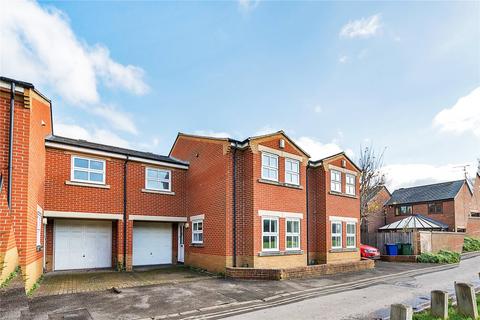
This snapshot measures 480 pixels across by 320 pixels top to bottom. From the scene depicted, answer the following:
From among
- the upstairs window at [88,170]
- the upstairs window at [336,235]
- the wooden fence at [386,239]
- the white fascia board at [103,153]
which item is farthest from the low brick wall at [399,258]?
the upstairs window at [88,170]

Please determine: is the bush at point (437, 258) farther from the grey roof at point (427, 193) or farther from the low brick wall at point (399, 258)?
the grey roof at point (427, 193)

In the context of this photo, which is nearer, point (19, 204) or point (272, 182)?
point (19, 204)

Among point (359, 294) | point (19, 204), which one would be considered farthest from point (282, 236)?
point (19, 204)

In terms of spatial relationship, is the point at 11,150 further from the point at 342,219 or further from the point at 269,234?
the point at 342,219

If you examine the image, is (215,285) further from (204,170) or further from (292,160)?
(292,160)

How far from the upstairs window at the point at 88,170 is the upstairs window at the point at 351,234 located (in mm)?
14028

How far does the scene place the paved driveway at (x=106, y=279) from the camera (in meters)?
10.4

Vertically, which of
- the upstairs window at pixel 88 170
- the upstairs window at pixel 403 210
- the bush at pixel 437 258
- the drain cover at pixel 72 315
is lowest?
the bush at pixel 437 258

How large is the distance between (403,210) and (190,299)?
33.7 m

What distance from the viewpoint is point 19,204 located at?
26.9 feet

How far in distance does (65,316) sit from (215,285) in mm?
5170

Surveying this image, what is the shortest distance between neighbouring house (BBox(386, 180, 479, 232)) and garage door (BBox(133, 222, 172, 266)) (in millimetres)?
28135

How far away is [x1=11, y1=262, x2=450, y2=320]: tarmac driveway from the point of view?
788 cm

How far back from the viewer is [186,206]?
1709 centimetres
